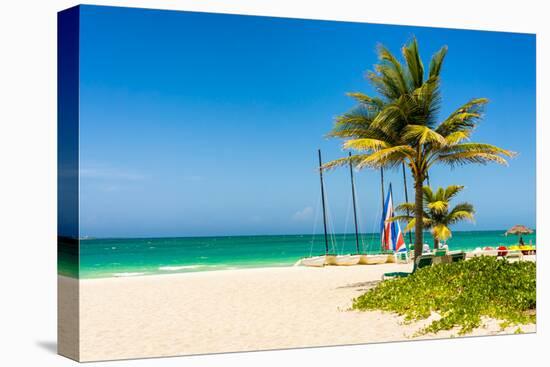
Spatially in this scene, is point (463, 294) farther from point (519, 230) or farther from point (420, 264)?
point (519, 230)

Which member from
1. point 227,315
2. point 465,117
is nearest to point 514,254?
point 465,117

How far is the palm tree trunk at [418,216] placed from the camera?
13.4 metres

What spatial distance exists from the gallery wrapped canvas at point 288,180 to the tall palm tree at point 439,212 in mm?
30

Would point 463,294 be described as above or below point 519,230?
below

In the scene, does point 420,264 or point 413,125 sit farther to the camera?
point 413,125

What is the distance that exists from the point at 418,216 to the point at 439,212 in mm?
492

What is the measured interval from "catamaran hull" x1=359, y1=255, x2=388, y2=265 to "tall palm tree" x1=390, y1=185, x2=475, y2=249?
0.63m

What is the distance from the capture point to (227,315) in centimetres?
1147

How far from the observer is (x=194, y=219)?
1234 centimetres

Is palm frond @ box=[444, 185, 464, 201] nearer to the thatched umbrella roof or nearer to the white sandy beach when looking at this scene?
the thatched umbrella roof

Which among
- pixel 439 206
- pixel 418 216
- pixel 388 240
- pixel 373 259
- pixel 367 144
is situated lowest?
pixel 373 259

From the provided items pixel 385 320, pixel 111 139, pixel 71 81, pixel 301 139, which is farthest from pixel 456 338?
pixel 71 81

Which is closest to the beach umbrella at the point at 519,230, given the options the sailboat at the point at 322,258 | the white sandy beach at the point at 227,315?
the white sandy beach at the point at 227,315

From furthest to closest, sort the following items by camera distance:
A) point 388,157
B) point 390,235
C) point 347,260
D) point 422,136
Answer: point 347,260 → point 390,235 → point 388,157 → point 422,136
